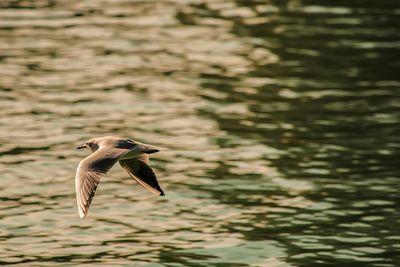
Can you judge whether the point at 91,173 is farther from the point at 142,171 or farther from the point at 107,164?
the point at 142,171

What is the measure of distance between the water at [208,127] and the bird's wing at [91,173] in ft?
12.7

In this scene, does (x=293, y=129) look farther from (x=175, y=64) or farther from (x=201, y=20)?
(x=201, y=20)

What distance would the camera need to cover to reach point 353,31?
3078cm

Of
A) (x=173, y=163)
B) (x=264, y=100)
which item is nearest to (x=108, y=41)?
(x=264, y=100)

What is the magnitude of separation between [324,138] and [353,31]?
774 cm

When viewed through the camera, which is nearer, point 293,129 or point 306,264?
point 306,264

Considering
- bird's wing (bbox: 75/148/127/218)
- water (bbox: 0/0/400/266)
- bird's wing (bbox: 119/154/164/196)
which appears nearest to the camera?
bird's wing (bbox: 75/148/127/218)

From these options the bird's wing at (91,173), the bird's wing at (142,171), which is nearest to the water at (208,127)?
the bird's wing at (142,171)

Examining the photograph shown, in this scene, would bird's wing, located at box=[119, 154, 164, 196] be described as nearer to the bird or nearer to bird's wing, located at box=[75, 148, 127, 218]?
the bird

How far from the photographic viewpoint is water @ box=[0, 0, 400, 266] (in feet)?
62.0

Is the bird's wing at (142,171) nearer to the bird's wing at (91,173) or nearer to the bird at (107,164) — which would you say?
the bird at (107,164)

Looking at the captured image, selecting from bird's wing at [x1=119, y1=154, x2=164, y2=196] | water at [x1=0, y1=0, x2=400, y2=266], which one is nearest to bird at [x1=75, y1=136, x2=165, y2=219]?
bird's wing at [x1=119, y1=154, x2=164, y2=196]

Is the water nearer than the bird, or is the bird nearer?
the bird

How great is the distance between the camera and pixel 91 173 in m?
13.9
